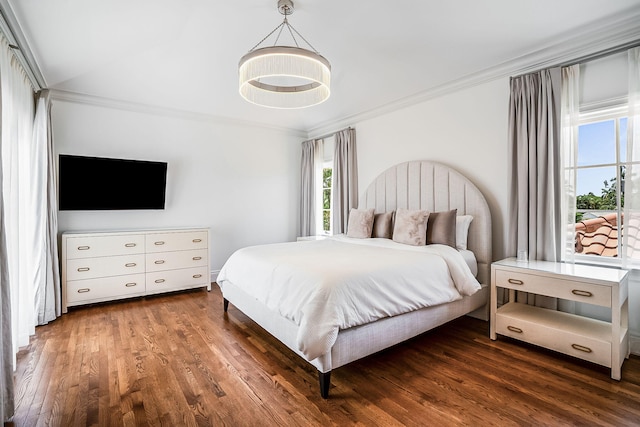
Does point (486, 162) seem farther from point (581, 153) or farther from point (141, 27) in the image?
point (141, 27)

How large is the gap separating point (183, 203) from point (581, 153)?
15.2 ft

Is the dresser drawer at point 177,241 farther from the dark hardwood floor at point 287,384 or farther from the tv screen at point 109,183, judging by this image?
the dark hardwood floor at point 287,384

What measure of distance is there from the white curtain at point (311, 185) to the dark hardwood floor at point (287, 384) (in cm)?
283

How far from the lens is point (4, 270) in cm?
162

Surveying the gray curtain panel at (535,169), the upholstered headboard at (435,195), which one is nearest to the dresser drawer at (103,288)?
the upholstered headboard at (435,195)

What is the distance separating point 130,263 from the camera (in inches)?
148

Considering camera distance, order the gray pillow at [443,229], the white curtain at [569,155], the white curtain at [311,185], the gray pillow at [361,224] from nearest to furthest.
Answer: the white curtain at [569,155] → the gray pillow at [443,229] → the gray pillow at [361,224] → the white curtain at [311,185]

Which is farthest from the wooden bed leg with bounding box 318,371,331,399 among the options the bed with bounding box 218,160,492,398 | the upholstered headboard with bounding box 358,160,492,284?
the upholstered headboard with bounding box 358,160,492,284

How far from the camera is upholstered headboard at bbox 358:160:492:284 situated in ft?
10.2

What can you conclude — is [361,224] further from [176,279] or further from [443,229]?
[176,279]

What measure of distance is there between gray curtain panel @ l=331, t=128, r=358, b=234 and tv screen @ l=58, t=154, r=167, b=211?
2464 mm

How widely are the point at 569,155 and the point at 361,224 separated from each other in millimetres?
2100

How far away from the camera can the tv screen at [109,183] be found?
361 centimetres

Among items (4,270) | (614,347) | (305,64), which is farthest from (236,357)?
(614,347)
